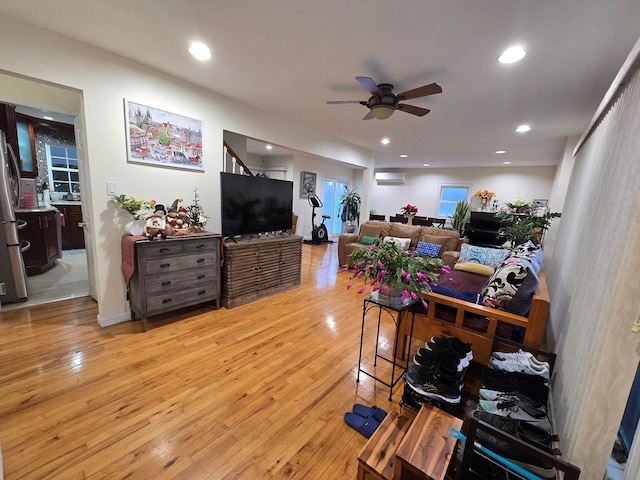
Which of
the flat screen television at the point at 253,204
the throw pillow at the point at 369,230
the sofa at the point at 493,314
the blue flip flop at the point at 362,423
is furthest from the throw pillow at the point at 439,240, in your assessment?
the blue flip flop at the point at 362,423

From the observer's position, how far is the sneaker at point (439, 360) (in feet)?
5.21

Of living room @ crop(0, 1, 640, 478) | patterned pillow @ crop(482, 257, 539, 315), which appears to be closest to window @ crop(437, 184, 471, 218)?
living room @ crop(0, 1, 640, 478)

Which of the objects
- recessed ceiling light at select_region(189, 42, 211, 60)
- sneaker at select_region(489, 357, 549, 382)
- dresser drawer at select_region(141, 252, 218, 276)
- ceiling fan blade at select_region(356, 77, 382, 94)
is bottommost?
sneaker at select_region(489, 357, 549, 382)

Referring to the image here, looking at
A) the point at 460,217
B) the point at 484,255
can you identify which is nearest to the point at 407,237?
the point at 484,255

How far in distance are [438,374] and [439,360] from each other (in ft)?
0.32

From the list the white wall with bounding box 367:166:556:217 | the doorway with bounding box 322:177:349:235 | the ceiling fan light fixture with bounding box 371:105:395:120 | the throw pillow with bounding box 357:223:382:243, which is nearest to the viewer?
the ceiling fan light fixture with bounding box 371:105:395:120

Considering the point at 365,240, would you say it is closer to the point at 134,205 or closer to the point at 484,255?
the point at 484,255

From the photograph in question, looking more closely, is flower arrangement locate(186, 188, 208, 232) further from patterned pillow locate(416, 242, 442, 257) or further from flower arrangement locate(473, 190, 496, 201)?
flower arrangement locate(473, 190, 496, 201)

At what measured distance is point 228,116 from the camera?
3225 mm

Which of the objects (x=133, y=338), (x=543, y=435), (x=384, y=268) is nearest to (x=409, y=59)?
(x=384, y=268)

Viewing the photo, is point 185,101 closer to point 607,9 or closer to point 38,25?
point 38,25

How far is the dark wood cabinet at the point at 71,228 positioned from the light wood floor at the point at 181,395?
11.2ft

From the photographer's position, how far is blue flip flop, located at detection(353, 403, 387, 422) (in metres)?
1.61

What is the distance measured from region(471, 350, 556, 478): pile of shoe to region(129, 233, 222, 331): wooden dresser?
2605 millimetres
